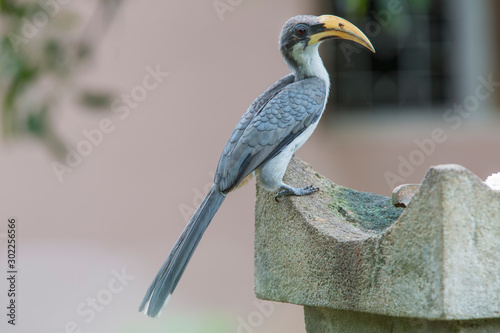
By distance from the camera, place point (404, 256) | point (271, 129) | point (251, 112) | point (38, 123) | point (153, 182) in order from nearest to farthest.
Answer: point (404, 256)
point (38, 123)
point (271, 129)
point (251, 112)
point (153, 182)

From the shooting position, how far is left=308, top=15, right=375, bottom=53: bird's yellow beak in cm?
301

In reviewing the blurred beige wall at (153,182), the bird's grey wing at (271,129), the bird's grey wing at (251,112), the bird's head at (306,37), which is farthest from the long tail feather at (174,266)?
the blurred beige wall at (153,182)

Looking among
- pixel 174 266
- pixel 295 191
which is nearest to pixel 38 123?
pixel 174 266

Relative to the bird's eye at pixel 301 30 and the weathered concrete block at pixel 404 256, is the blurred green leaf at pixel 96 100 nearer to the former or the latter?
the weathered concrete block at pixel 404 256

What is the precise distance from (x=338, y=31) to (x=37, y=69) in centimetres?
122

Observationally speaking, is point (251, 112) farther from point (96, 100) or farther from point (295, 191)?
point (96, 100)

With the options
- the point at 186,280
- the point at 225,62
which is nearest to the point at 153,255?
the point at 186,280

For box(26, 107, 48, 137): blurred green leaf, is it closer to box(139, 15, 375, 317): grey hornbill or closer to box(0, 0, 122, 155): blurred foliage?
box(0, 0, 122, 155): blurred foliage

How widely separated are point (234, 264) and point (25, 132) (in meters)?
4.15

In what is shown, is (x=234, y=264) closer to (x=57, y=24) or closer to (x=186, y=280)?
(x=186, y=280)

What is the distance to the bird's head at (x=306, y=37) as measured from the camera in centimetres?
312

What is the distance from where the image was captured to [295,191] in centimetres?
264

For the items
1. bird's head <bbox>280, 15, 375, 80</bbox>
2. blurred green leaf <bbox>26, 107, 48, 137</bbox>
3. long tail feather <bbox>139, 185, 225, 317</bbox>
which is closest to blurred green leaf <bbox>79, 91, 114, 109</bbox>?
blurred green leaf <bbox>26, 107, 48, 137</bbox>

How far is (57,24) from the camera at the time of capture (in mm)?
2607
